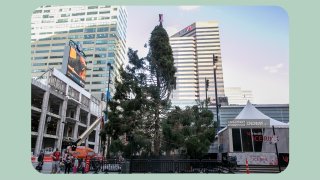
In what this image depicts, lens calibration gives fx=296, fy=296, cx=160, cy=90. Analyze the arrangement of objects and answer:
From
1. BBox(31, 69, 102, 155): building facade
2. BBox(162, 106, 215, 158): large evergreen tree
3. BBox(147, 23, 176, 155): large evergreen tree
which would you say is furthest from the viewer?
BBox(31, 69, 102, 155): building facade

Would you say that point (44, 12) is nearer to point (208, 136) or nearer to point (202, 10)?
point (202, 10)

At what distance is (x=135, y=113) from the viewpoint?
41.1 feet

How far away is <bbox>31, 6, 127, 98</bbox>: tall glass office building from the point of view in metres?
10.3

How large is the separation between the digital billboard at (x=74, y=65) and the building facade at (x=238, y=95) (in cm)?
944

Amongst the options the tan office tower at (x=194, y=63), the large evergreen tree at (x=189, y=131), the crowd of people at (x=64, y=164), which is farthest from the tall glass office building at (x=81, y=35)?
the large evergreen tree at (x=189, y=131)

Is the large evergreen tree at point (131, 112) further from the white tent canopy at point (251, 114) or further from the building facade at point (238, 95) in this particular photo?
the white tent canopy at point (251, 114)

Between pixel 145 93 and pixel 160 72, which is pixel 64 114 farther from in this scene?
pixel 160 72

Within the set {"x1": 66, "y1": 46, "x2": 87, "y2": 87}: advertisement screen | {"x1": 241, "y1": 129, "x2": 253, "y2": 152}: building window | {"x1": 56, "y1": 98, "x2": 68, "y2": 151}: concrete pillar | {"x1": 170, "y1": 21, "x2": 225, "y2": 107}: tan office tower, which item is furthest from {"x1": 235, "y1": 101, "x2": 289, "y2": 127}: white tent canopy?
{"x1": 66, "y1": 46, "x2": 87, "y2": 87}: advertisement screen

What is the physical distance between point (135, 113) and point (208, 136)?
3.21 meters

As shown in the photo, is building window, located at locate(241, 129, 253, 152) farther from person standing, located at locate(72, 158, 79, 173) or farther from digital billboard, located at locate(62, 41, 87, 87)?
digital billboard, located at locate(62, 41, 87, 87)

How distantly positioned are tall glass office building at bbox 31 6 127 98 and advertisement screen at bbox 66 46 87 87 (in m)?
0.80

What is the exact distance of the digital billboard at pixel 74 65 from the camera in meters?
19.3

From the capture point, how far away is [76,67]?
899 inches

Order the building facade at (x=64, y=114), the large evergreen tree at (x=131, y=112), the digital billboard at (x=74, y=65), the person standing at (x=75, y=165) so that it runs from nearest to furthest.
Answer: the person standing at (x=75, y=165)
the large evergreen tree at (x=131, y=112)
the building facade at (x=64, y=114)
the digital billboard at (x=74, y=65)
